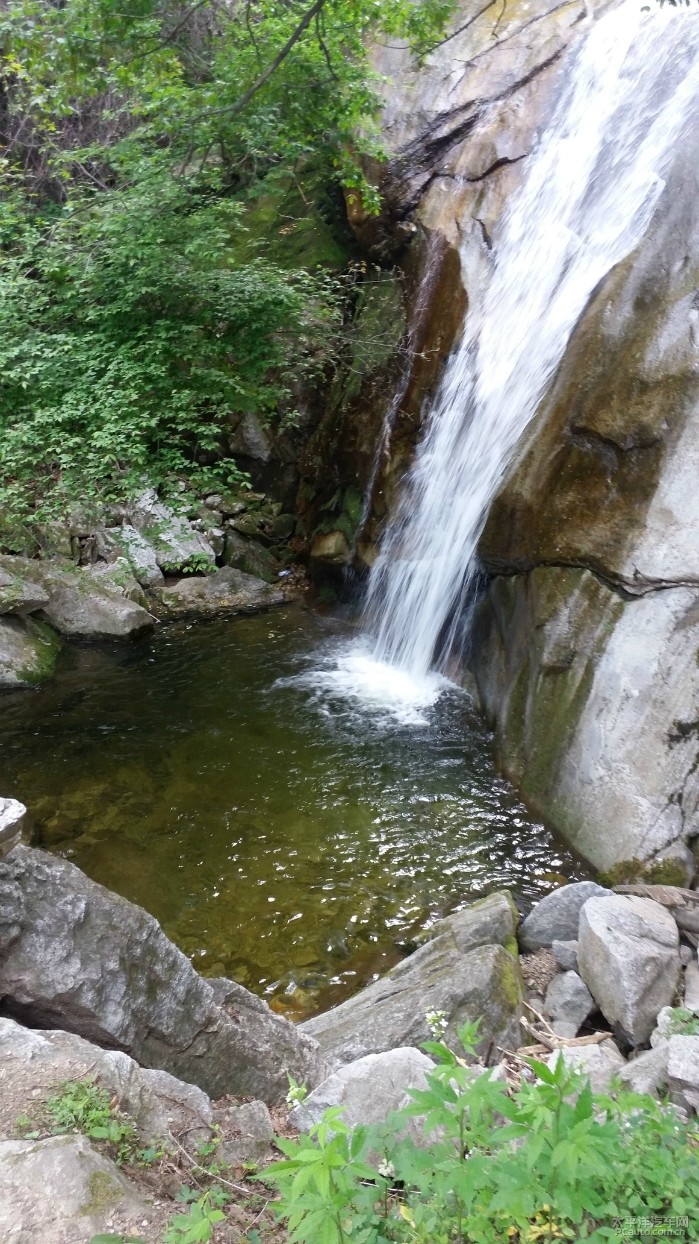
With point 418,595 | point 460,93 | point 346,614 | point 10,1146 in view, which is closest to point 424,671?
point 418,595

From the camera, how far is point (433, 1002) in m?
3.55

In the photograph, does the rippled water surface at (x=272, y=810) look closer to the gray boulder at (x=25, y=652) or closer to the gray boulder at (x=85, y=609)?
the gray boulder at (x=25, y=652)

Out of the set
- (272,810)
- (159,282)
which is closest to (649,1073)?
(272,810)

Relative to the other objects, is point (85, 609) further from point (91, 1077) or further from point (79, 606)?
point (91, 1077)

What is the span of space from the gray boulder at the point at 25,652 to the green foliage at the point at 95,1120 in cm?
645

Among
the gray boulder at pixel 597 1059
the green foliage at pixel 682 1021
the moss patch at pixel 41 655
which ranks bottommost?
the moss patch at pixel 41 655

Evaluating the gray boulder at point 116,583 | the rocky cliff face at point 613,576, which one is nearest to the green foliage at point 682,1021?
the rocky cliff face at point 613,576

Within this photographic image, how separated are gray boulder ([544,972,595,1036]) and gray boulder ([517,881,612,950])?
42cm

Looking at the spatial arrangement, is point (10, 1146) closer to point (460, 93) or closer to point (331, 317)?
point (331, 317)

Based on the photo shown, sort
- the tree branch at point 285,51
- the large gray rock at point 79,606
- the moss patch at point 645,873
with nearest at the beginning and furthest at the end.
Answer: the tree branch at point 285,51, the moss patch at point 645,873, the large gray rock at point 79,606

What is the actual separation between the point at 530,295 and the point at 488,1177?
8.13m

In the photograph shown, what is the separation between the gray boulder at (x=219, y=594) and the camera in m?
10.3

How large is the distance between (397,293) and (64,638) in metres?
6.31

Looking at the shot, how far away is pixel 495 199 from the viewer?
9.22m
